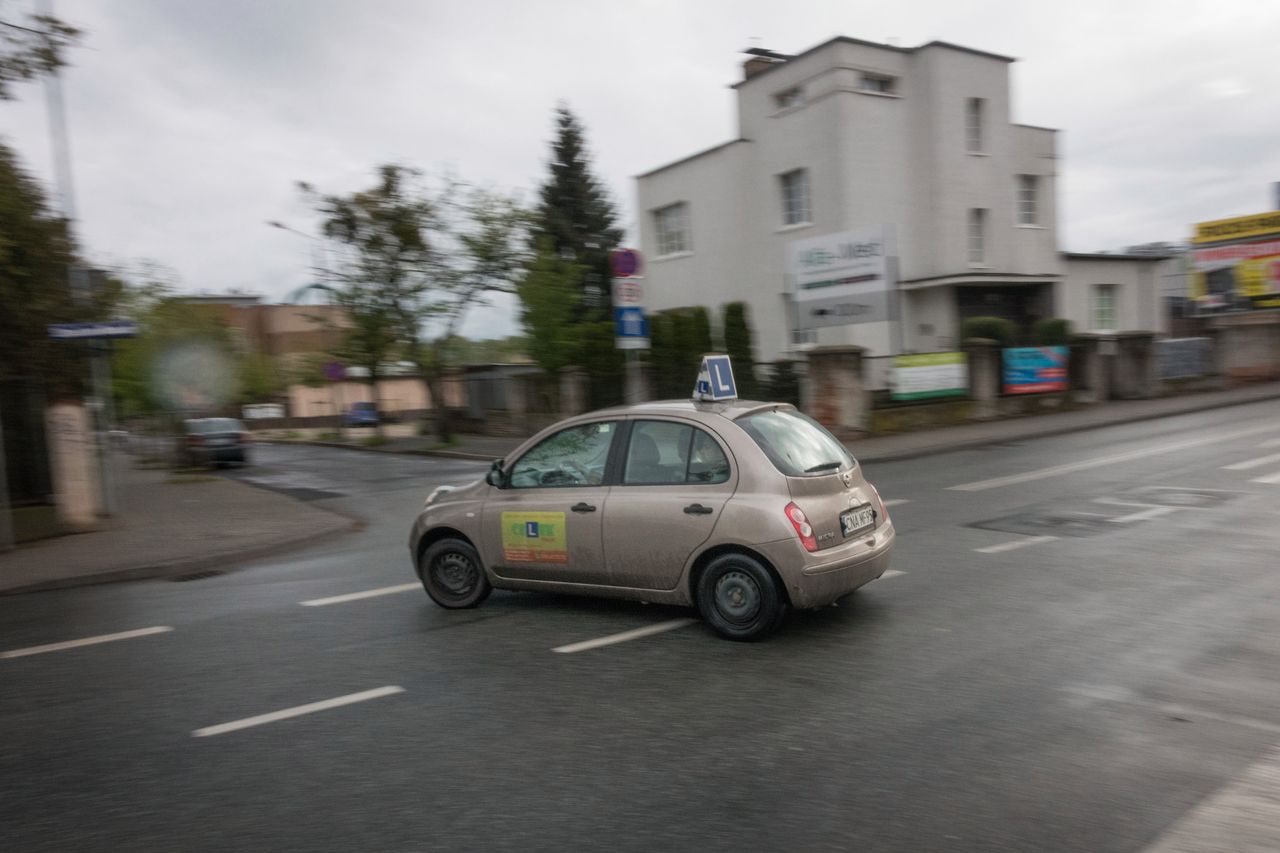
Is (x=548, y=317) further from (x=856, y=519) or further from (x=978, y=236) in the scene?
(x=856, y=519)

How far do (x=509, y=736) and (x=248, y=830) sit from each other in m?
1.27

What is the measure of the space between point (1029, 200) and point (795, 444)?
1078 inches

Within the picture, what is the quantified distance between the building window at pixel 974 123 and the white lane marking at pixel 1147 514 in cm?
2058

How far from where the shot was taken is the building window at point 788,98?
28.0 m

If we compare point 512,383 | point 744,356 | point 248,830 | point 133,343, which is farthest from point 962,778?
point 133,343

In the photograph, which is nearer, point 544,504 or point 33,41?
point 544,504

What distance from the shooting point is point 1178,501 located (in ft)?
34.6

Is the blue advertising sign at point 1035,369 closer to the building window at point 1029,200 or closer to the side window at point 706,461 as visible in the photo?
the building window at point 1029,200

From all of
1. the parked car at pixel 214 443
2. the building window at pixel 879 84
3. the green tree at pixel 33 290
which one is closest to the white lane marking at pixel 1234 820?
the green tree at pixel 33 290

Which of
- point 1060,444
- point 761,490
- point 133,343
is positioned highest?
point 133,343

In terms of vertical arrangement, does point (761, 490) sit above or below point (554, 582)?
above

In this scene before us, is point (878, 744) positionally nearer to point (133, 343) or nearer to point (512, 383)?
point (512, 383)

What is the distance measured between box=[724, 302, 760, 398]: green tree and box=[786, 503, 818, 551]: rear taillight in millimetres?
16778

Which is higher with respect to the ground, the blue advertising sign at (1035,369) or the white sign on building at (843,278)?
the white sign on building at (843,278)
